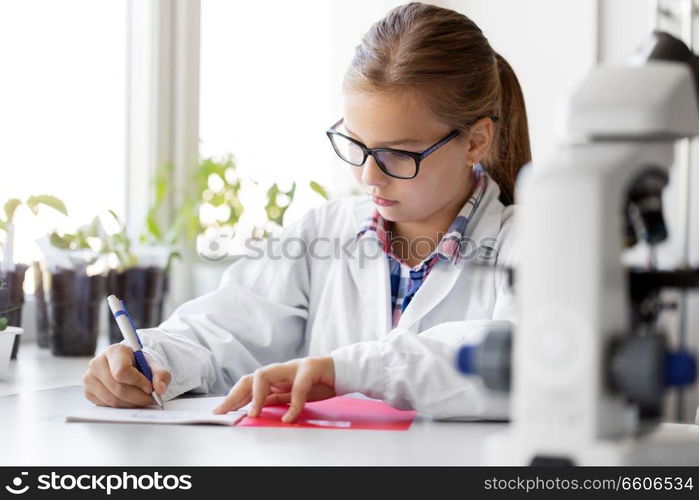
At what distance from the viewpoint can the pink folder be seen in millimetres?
972

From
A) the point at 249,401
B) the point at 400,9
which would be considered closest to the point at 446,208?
the point at 400,9

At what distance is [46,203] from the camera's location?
5.30ft

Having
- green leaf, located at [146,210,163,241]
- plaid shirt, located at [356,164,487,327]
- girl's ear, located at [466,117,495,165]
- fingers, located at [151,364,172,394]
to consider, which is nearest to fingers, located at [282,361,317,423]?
fingers, located at [151,364,172,394]

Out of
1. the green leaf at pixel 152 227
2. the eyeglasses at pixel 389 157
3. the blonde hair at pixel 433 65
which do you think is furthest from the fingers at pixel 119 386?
the green leaf at pixel 152 227

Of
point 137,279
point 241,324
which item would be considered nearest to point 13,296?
point 137,279

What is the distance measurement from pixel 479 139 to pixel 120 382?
70 cm

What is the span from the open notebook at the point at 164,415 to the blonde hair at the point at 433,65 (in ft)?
1.82

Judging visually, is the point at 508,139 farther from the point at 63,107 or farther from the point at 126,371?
the point at 63,107

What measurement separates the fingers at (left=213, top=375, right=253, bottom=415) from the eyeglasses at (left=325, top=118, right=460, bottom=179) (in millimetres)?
417

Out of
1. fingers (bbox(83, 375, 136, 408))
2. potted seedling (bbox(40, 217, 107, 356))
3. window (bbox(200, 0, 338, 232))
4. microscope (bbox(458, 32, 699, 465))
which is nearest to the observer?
microscope (bbox(458, 32, 699, 465))

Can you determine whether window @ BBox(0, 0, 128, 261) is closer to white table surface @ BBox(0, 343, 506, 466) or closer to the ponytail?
white table surface @ BBox(0, 343, 506, 466)

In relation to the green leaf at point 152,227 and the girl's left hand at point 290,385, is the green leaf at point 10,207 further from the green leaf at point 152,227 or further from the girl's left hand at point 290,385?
the girl's left hand at point 290,385

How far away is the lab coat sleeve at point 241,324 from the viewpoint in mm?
1211

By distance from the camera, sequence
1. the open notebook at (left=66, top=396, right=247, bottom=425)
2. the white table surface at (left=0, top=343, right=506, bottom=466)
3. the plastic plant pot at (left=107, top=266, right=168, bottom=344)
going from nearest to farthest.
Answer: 1. the white table surface at (left=0, top=343, right=506, bottom=466)
2. the open notebook at (left=66, top=396, right=247, bottom=425)
3. the plastic plant pot at (left=107, top=266, right=168, bottom=344)
